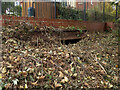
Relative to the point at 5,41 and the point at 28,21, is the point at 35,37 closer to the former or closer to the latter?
the point at 28,21

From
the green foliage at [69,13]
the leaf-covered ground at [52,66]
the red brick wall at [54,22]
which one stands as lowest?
the leaf-covered ground at [52,66]

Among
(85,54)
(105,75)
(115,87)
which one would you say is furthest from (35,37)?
(115,87)

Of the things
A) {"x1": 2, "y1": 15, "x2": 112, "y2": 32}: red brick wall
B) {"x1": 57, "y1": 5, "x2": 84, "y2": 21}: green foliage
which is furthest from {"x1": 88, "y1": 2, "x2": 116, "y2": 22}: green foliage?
{"x1": 57, "y1": 5, "x2": 84, "y2": 21}: green foliage

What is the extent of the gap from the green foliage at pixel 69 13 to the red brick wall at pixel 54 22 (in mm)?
278

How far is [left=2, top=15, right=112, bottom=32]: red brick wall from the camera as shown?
3.44 m

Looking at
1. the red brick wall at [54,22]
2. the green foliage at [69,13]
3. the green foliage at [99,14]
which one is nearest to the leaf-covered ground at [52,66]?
the red brick wall at [54,22]

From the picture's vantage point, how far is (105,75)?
275 cm

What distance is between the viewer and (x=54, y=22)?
164 inches

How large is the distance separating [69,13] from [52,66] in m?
3.08

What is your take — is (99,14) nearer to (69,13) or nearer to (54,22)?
(69,13)

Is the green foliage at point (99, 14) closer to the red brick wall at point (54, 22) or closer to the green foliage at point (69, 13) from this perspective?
the red brick wall at point (54, 22)

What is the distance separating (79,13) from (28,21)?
253cm

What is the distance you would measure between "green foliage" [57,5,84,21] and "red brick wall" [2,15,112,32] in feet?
0.91

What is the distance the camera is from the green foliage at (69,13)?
4797mm
